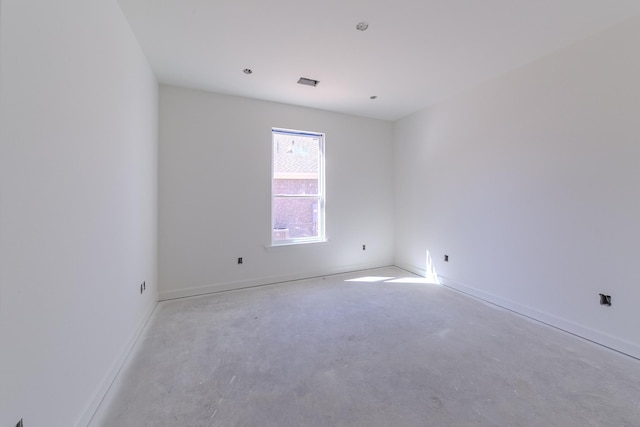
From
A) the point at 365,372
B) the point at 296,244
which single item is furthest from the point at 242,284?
the point at 365,372

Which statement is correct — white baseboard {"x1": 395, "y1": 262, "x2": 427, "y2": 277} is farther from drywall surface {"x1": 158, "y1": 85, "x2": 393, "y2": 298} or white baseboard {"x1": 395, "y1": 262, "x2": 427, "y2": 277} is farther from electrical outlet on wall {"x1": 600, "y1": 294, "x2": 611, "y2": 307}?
electrical outlet on wall {"x1": 600, "y1": 294, "x2": 611, "y2": 307}

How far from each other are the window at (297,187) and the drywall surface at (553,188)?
183 cm

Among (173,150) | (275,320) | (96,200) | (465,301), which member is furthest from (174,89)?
(465,301)

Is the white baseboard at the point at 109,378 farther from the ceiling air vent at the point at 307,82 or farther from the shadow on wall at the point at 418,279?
the ceiling air vent at the point at 307,82

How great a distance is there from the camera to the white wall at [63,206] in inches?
37.6

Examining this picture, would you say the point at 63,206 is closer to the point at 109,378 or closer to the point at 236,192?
the point at 109,378

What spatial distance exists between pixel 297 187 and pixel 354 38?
2205mm

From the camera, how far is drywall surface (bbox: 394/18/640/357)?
2.10m

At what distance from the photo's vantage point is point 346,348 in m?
2.18

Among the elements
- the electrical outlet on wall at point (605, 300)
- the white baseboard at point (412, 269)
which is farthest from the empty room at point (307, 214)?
the white baseboard at point (412, 269)

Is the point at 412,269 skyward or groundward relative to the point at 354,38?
groundward

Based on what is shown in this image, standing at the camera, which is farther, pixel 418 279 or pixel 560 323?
pixel 418 279

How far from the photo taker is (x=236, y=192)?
3.56 metres

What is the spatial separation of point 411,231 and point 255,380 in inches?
133
